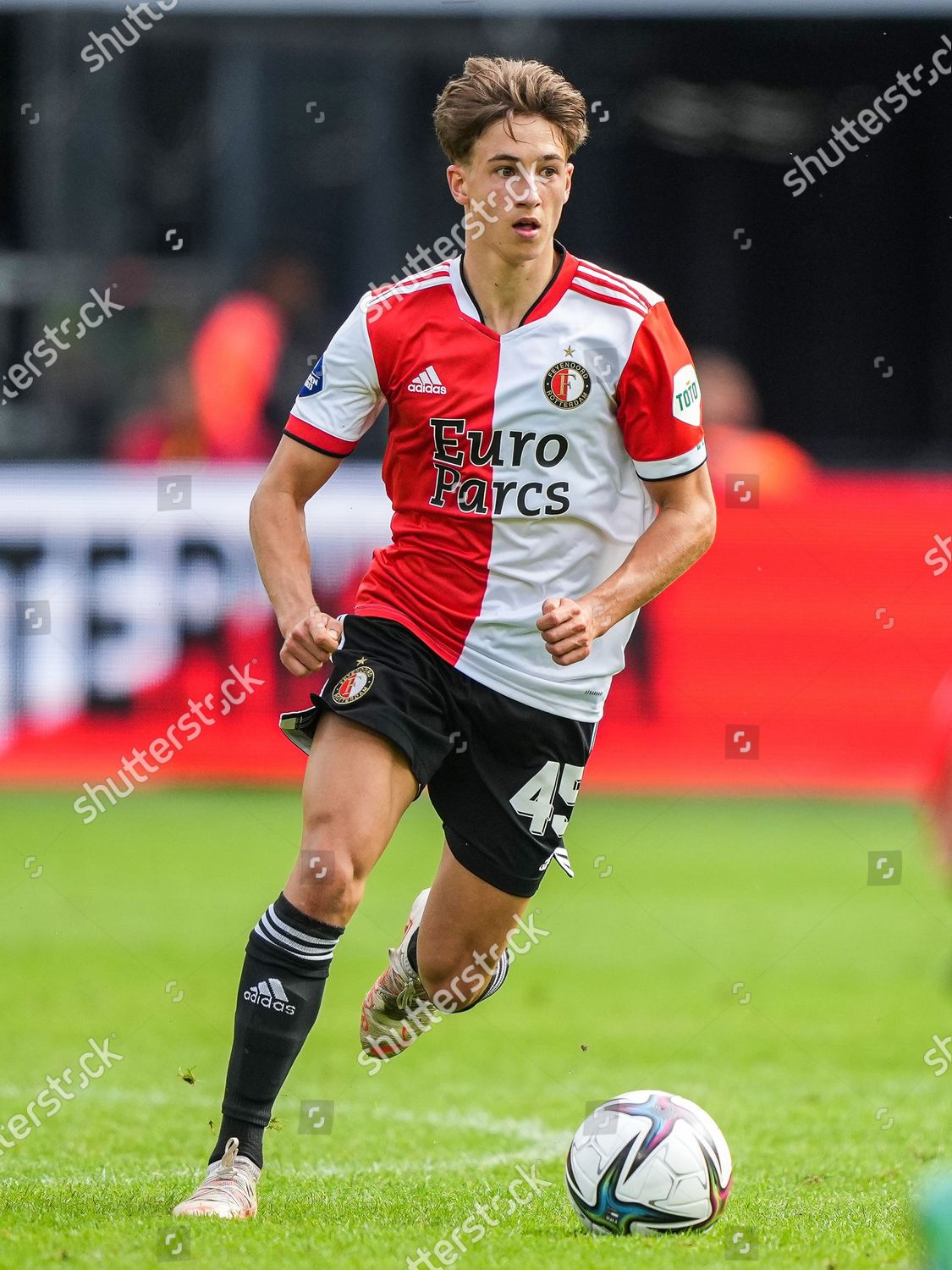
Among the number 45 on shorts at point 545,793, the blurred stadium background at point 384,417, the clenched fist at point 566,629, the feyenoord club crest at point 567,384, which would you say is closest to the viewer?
the clenched fist at point 566,629

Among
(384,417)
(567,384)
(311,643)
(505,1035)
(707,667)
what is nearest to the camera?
(311,643)

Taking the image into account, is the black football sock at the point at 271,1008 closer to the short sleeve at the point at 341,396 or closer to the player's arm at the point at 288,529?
the player's arm at the point at 288,529

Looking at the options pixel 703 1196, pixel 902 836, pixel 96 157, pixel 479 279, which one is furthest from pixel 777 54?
pixel 703 1196

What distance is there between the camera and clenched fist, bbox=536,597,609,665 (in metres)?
4.66

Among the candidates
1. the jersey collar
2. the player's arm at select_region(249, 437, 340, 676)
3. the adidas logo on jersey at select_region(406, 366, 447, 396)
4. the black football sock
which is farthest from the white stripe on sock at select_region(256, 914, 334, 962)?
the jersey collar

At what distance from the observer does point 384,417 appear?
44.2ft

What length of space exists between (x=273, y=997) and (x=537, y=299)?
1.88m

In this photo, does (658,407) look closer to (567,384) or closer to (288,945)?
(567,384)

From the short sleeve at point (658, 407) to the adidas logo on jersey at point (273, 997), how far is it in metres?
1.56

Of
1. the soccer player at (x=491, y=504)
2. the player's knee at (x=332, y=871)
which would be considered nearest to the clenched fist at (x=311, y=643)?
the soccer player at (x=491, y=504)

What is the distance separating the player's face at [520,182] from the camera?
4977 mm

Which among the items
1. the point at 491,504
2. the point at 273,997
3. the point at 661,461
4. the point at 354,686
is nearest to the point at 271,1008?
the point at 273,997

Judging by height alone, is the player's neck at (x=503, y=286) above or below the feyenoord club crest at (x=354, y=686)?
above

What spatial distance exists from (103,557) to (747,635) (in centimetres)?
399
